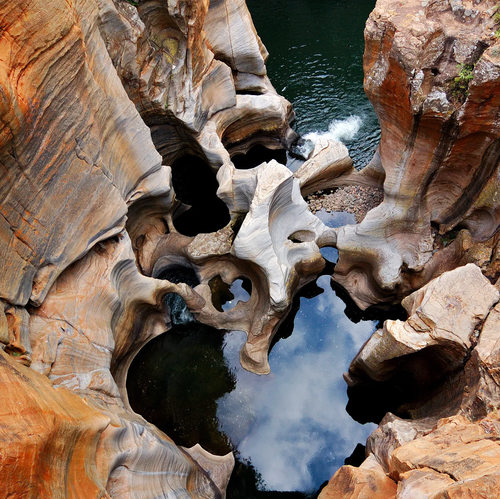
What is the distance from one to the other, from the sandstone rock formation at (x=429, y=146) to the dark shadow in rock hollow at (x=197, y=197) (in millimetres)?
3921

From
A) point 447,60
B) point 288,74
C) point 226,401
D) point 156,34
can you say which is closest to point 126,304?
point 226,401

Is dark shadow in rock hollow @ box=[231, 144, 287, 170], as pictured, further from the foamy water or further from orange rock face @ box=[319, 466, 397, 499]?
orange rock face @ box=[319, 466, 397, 499]

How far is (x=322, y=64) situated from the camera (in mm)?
16156

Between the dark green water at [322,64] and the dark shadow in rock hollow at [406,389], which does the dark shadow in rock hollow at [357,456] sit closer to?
the dark shadow in rock hollow at [406,389]

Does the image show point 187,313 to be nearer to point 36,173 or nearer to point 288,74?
point 36,173

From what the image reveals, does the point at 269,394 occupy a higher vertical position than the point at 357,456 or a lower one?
higher

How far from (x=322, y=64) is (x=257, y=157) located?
5262 millimetres

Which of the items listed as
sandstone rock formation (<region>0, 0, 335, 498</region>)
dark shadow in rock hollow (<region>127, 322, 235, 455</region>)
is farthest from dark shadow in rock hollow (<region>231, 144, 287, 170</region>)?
dark shadow in rock hollow (<region>127, 322, 235, 455</region>)

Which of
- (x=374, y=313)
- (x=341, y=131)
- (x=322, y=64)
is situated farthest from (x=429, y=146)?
(x=322, y=64)

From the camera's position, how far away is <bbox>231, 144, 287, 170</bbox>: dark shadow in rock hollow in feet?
45.4

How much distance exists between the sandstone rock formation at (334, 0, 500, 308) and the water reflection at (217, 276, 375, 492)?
1.46m

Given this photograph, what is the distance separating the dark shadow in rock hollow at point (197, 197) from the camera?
39.3ft

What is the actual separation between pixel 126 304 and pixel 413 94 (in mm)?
6869

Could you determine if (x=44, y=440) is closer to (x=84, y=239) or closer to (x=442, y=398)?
(x=84, y=239)
